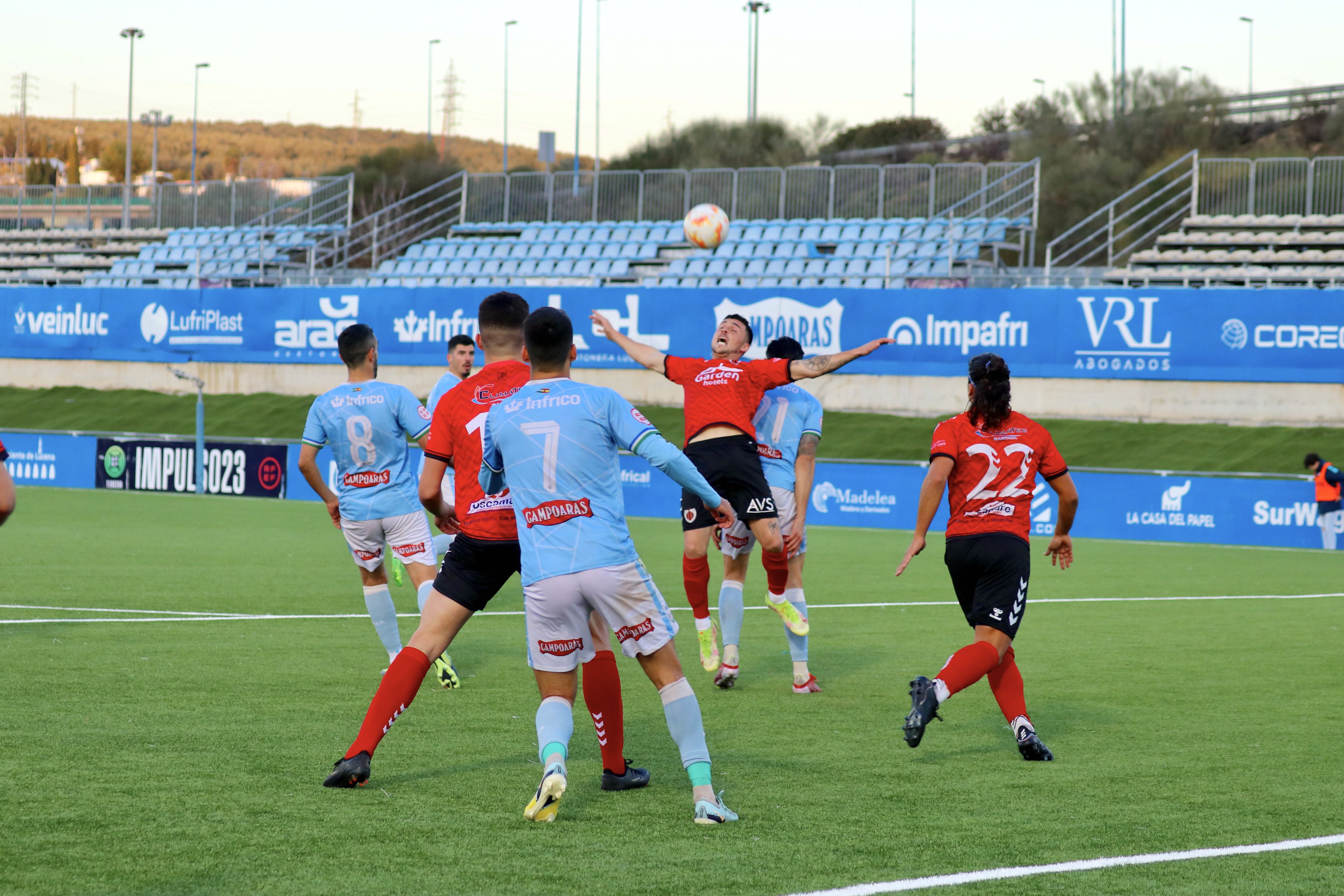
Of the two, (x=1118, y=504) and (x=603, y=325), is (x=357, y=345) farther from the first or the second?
(x=1118, y=504)

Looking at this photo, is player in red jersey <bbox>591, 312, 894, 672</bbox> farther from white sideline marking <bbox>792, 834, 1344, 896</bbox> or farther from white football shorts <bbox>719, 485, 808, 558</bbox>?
white sideline marking <bbox>792, 834, 1344, 896</bbox>

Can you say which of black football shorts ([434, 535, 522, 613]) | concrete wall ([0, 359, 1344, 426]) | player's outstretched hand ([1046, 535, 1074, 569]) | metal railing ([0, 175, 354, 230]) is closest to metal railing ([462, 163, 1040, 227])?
metal railing ([0, 175, 354, 230])

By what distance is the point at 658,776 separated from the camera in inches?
249

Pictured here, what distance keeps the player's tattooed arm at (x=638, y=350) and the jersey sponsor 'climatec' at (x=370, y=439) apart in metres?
1.22

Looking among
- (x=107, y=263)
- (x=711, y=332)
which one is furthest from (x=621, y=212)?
(x=107, y=263)

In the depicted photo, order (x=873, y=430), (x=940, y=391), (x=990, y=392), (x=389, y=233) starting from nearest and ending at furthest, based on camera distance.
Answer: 1. (x=990, y=392)
2. (x=873, y=430)
3. (x=940, y=391)
4. (x=389, y=233)

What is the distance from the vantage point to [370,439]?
852 cm

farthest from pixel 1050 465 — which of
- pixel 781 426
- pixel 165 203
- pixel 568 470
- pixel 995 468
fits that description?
pixel 165 203

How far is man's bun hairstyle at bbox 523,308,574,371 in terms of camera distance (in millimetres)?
5594

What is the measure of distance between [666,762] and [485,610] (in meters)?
6.17

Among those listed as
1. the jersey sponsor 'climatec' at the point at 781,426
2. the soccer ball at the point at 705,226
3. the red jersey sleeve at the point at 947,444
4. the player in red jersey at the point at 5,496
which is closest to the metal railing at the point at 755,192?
the soccer ball at the point at 705,226

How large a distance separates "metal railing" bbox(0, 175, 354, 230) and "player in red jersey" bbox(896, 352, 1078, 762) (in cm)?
4035

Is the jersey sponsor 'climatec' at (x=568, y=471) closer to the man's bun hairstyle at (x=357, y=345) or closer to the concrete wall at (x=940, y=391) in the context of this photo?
the man's bun hairstyle at (x=357, y=345)

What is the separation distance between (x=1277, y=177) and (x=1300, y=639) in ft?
84.7
